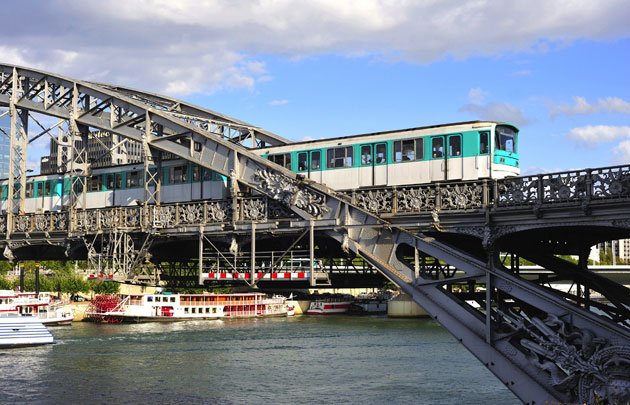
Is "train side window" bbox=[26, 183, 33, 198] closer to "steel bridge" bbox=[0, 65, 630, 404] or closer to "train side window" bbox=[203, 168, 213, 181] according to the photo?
"steel bridge" bbox=[0, 65, 630, 404]

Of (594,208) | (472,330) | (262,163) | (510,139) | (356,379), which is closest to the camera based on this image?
(594,208)

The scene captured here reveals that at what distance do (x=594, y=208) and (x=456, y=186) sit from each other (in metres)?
5.35

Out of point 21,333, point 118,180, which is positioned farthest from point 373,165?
point 21,333

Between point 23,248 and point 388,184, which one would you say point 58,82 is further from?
point 388,184

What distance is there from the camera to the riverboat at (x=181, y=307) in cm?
9419

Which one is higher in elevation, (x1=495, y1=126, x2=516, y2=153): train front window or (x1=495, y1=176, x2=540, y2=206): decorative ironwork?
(x1=495, y1=126, x2=516, y2=153): train front window

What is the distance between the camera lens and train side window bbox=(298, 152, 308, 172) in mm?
38125

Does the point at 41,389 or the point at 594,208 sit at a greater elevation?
the point at 594,208

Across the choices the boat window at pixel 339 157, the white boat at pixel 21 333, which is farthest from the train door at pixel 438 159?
the white boat at pixel 21 333

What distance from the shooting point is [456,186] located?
29922mm

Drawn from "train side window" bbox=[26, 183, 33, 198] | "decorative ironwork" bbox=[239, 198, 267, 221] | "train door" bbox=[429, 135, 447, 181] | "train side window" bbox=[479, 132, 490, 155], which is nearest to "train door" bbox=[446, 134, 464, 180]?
"train door" bbox=[429, 135, 447, 181]

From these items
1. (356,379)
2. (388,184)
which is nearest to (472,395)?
(356,379)

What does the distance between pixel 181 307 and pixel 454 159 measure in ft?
232

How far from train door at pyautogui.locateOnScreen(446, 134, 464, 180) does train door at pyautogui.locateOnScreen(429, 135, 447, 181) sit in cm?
17
